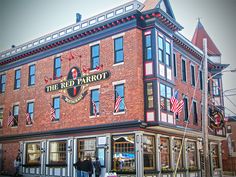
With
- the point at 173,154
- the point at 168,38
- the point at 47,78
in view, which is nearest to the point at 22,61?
the point at 47,78

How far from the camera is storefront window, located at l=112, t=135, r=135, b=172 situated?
2127cm

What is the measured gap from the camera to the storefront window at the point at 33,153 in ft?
89.7

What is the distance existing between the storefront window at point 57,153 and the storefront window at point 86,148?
1722 mm

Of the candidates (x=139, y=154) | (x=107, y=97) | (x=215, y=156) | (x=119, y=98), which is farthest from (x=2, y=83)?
(x=215, y=156)

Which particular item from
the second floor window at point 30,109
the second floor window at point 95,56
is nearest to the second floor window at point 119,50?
the second floor window at point 95,56

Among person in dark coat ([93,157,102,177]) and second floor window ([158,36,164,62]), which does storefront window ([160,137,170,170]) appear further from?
second floor window ([158,36,164,62])

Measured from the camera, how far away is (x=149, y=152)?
22.2 m

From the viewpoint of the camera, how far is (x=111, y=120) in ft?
74.0

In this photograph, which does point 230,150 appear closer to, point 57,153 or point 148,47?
point 57,153

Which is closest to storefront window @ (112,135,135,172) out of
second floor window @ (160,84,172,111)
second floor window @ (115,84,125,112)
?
second floor window @ (115,84,125,112)

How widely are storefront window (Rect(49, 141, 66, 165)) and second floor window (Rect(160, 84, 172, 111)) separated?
8.72 metres

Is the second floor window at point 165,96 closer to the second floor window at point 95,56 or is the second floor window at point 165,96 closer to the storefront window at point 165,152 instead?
the storefront window at point 165,152

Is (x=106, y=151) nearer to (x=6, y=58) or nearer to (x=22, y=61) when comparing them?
(x=22, y=61)

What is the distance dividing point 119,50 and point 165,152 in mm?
8609
